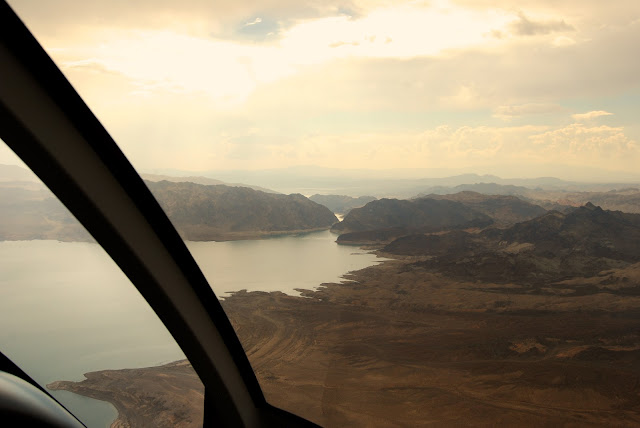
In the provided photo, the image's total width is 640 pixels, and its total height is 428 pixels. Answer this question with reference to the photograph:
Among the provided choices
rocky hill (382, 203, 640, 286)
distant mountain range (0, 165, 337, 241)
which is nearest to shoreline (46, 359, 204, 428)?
distant mountain range (0, 165, 337, 241)

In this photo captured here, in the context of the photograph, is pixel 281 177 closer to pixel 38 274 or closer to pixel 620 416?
pixel 38 274

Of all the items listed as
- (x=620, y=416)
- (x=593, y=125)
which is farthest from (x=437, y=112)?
(x=620, y=416)

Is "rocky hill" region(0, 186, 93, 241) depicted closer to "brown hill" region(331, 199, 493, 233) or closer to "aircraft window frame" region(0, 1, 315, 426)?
"aircraft window frame" region(0, 1, 315, 426)

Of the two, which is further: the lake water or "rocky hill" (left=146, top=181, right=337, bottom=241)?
"rocky hill" (left=146, top=181, right=337, bottom=241)

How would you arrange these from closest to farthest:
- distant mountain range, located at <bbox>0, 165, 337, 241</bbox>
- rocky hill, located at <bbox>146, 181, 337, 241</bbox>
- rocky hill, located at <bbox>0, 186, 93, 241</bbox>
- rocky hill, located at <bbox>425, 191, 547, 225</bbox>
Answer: rocky hill, located at <bbox>0, 186, 93, 241</bbox> < distant mountain range, located at <bbox>0, 165, 337, 241</bbox> < rocky hill, located at <bbox>146, 181, 337, 241</bbox> < rocky hill, located at <bbox>425, 191, 547, 225</bbox>

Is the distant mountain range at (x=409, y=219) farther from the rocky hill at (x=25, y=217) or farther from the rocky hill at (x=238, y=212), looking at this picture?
the rocky hill at (x=25, y=217)

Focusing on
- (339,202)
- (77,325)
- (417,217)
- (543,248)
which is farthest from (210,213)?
(543,248)

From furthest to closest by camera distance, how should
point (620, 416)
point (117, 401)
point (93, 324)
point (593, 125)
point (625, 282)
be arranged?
point (625, 282) < point (117, 401) < point (593, 125) < point (620, 416) < point (93, 324)
